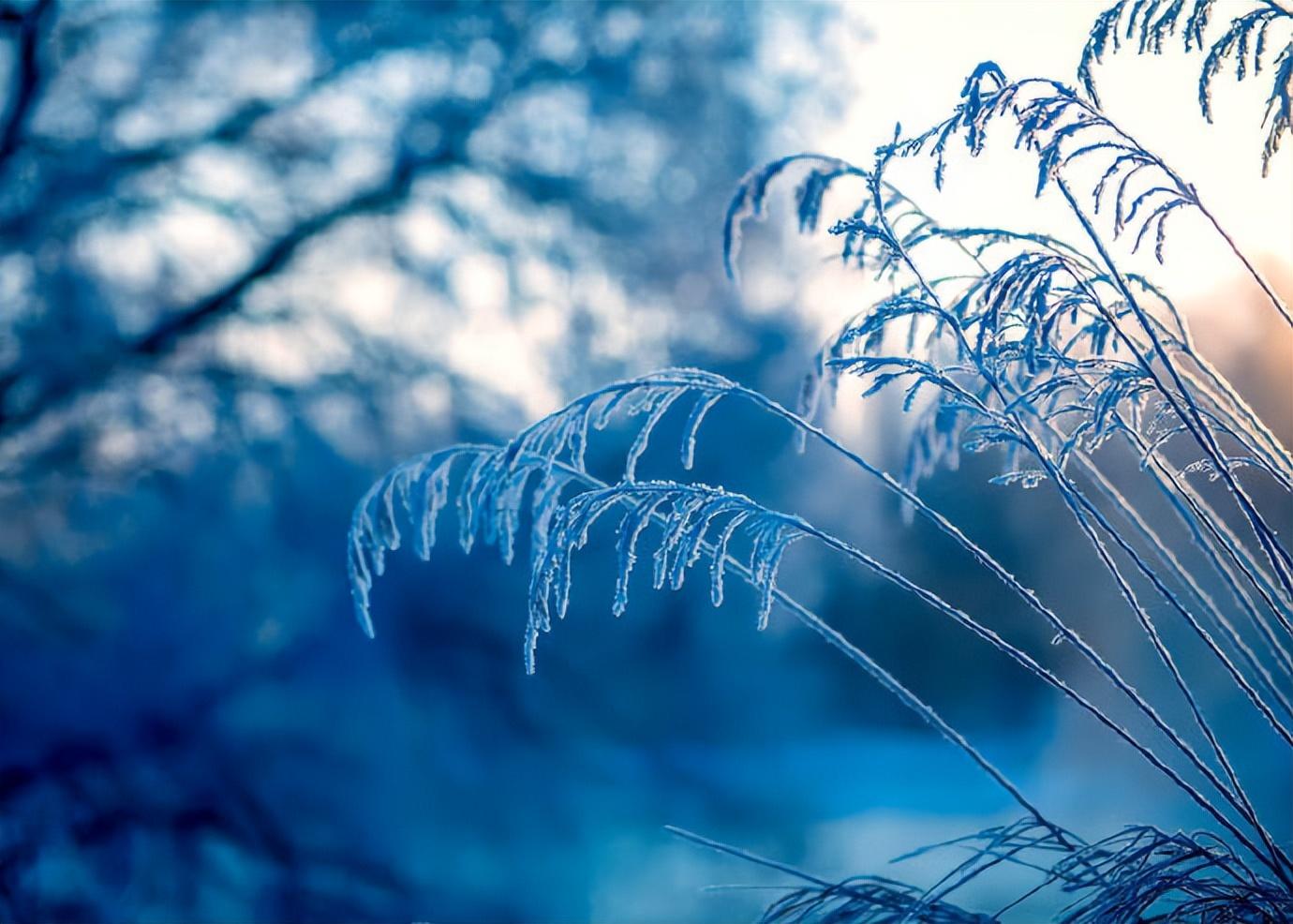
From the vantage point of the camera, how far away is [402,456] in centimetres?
173

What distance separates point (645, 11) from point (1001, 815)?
4.68 feet

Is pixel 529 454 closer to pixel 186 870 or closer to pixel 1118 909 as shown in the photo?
pixel 1118 909

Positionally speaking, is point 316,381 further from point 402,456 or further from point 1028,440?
point 1028,440

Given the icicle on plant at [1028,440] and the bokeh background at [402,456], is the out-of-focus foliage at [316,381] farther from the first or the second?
the icicle on plant at [1028,440]

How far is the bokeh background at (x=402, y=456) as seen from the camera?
5.38ft

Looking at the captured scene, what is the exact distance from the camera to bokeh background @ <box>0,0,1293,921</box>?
1.64 metres

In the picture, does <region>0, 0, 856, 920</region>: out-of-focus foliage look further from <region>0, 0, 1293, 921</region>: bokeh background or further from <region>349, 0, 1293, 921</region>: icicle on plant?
<region>349, 0, 1293, 921</region>: icicle on plant

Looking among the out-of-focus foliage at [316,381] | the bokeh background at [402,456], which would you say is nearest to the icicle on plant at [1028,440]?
the bokeh background at [402,456]

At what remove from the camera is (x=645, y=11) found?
5.86ft

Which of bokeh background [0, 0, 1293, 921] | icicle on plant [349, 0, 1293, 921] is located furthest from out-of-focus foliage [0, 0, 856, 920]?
icicle on plant [349, 0, 1293, 921]

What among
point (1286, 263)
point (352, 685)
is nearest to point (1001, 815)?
point (1286, 263)

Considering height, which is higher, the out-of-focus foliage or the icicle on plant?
the out-of-focus foliage

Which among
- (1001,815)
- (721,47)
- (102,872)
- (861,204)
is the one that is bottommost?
(102,872)

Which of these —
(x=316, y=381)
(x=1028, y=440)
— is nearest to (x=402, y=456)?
(x=316, y=381)
